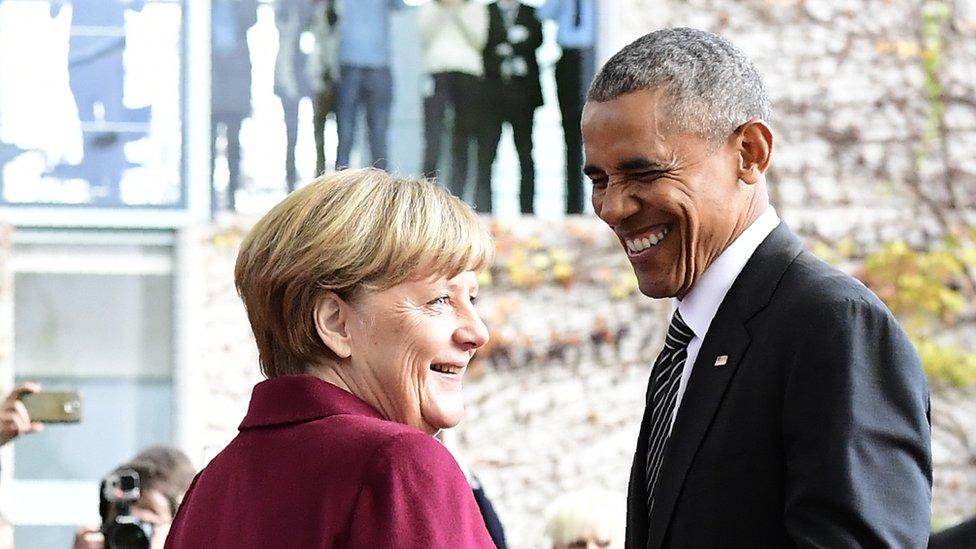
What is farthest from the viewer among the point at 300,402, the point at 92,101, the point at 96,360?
the point at 92,101

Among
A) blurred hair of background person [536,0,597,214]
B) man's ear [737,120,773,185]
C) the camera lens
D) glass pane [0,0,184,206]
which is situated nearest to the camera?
man's ear [737,120,773,185]

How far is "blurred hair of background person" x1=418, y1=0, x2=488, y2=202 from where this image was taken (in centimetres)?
770

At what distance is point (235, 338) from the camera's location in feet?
23.6

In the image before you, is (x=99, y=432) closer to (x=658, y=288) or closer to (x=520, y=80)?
(x=520, y=80)

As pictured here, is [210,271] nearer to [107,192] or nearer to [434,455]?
[107,192]

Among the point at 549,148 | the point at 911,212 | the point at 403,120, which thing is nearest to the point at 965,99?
the point at 911,212

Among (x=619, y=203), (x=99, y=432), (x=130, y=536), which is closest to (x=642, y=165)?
(x=619, y=203)

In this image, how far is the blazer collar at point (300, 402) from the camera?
1648 millimetres

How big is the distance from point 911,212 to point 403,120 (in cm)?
272

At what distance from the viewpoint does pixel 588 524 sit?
403 centimetres

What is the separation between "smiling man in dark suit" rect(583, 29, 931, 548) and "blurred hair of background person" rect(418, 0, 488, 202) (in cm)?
553

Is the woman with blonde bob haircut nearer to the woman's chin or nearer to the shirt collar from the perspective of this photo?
the woman's chin

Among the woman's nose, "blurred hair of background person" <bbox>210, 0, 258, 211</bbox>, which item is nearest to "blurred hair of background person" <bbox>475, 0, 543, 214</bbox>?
"blurred hair of background person" <bbox>210, 0, 258, 211</bbox>

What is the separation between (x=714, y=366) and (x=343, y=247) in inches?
23.2
